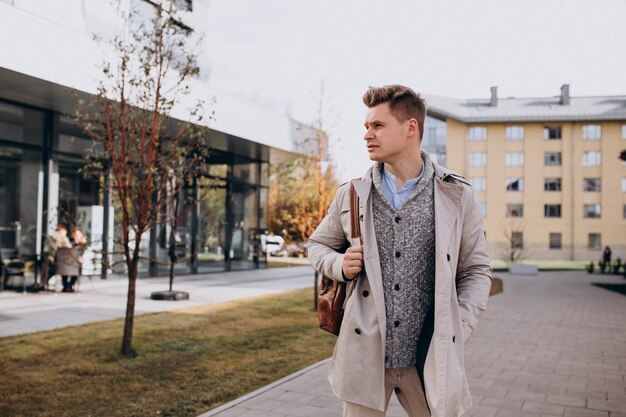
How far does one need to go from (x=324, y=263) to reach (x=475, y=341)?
6.76 meters

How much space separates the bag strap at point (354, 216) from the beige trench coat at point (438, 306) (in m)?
0.03

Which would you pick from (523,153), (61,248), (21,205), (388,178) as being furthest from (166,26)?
(523,153)

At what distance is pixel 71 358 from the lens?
6625 mm

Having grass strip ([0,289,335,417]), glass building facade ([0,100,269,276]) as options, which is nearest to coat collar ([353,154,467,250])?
grass strip ([0,289,335,417])

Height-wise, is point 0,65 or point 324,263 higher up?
point 0,65

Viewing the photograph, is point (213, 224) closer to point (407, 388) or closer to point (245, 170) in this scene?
→ point (245, 170)

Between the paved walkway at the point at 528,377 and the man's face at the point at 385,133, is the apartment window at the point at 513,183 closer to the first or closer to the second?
the paved walkway at the point at 528,377

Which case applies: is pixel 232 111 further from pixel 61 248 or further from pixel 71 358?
pixel 71 358

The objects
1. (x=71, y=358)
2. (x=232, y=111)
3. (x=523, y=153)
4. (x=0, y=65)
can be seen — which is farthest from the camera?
(x=523, y=153)

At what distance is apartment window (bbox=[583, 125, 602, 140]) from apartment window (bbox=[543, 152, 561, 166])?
9.73 ft

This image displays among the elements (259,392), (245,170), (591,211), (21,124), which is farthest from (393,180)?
(591,211)

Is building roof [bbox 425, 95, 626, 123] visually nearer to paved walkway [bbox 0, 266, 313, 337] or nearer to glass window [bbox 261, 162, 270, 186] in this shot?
glass window [bbox 261, 162, 270, 186]

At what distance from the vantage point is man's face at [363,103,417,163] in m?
2.50

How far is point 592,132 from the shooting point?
53.5 metres
